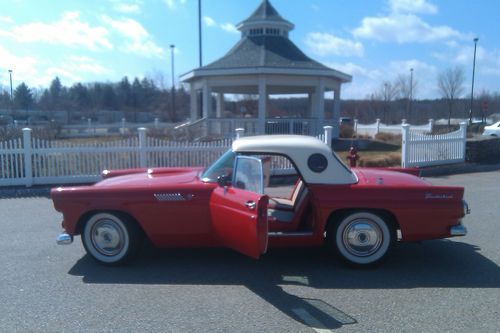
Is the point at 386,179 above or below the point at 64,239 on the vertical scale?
above

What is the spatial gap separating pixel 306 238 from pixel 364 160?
10048 millimetres

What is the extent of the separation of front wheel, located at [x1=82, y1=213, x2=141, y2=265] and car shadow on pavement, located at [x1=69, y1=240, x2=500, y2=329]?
14 centimetres

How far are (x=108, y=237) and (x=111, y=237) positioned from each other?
0.04 meters

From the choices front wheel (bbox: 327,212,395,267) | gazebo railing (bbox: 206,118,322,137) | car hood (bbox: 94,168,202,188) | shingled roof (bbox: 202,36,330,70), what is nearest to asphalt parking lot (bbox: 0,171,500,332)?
front wheel (bbox: 327,212,395,267)

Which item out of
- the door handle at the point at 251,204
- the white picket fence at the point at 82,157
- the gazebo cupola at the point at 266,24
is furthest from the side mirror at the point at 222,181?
the gazebo cupola at the point at 266,24

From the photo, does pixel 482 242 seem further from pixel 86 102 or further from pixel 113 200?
pixel 86 102

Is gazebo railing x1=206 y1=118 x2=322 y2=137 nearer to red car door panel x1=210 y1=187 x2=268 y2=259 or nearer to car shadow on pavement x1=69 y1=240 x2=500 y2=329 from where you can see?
car shadow on pavement x1=69 y1=240 x2=500 y2=329

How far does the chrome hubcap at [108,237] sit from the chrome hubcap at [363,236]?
2.55m

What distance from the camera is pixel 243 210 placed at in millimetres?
4414

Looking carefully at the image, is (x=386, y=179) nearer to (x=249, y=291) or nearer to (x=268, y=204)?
(x=268, y=204)

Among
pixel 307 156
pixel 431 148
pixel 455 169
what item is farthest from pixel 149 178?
pixel 455 169

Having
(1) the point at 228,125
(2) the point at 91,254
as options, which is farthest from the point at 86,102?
(2) the point at 91,254

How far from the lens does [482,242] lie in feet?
19.8

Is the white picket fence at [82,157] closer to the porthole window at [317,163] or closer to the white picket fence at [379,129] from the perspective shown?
the porthole window at [317,163]
